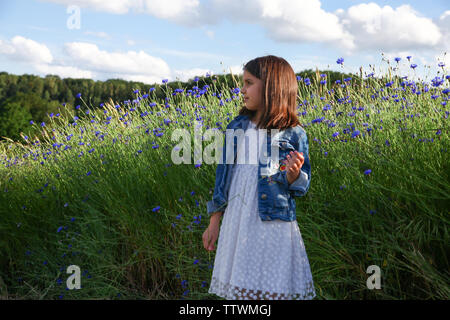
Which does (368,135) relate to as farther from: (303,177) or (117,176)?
(117,176)

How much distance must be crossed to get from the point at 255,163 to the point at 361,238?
4.05ft

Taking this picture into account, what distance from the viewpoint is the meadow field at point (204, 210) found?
3.04 m

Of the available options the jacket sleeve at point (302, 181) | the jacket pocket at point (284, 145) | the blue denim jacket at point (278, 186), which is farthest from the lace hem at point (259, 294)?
the jacket pocket at point (284, 145)

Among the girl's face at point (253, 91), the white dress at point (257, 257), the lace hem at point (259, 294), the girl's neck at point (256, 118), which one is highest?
the girl's face at point (253, 91)

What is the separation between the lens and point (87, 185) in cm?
440

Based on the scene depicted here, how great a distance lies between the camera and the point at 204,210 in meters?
3.53

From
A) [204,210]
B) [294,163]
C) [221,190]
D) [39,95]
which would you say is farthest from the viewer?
[39,95]

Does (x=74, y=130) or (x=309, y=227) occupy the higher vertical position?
(x=74, y=130)

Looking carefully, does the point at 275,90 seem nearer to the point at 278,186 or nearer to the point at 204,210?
the point at 278,186

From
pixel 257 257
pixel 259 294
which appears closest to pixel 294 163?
pixel 257 257

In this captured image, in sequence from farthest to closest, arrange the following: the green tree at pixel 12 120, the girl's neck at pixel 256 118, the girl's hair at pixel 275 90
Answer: the green tree at pixel 12 120 < the girl's neck at pixel 256 118 < the girl's hair at pixel 275 90

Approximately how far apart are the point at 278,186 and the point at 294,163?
182mm

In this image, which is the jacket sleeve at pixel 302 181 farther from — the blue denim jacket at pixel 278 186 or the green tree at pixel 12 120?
the green tree at pixel 12 120
